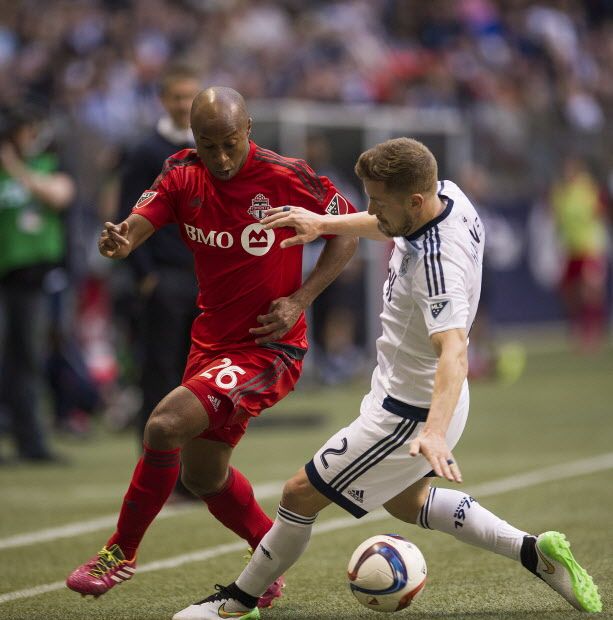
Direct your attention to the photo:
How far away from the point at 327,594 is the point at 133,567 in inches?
34.8

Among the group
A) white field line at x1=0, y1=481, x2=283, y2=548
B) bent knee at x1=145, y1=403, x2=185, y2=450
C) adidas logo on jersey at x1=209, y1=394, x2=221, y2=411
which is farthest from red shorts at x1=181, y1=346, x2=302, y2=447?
white field line at x1=0, y1=481, x2=283, y2=548

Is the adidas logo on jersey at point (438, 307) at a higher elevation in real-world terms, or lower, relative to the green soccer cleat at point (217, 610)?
higher

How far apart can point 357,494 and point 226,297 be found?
111cm

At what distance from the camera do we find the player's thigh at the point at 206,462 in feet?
18.0

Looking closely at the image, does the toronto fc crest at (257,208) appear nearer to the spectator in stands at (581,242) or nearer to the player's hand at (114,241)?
the player's hand at (114,241)

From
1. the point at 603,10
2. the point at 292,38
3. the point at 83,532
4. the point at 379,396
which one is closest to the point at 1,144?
the point at 83,532

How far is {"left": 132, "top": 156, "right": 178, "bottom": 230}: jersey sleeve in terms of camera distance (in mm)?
5391

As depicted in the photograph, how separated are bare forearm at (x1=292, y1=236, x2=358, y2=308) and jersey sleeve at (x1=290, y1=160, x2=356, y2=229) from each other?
14cm

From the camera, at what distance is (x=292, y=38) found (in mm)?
20109

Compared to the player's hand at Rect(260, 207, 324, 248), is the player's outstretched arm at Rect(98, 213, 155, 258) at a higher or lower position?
lower

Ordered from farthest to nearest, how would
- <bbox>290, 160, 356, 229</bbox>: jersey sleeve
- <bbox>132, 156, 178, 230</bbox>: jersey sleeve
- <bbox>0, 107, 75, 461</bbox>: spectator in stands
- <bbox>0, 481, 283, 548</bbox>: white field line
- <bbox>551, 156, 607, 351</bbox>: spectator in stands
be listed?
<bbox>551, 156, 607, 351</bbox>: spectator in stands < <bbox>0, 107, 75, 461</bbox>: spectator in stands < <bbox>0, 481, 283, 548</bbox>: white field line < <bbox>290, 160, 356, 229</bbox>: jersey sleeve < <bbox>132, 156, 178, 230</bbox>: jersey sleeve

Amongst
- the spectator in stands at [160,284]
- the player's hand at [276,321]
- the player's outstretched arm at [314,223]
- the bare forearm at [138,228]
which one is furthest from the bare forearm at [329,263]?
the spectator in stands at [160,284]

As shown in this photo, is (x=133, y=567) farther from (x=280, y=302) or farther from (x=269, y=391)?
(x=280, y=302)

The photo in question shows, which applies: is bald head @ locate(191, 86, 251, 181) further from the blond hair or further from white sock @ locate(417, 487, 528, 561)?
white sock @ locate(417, 487, 528, 561)
